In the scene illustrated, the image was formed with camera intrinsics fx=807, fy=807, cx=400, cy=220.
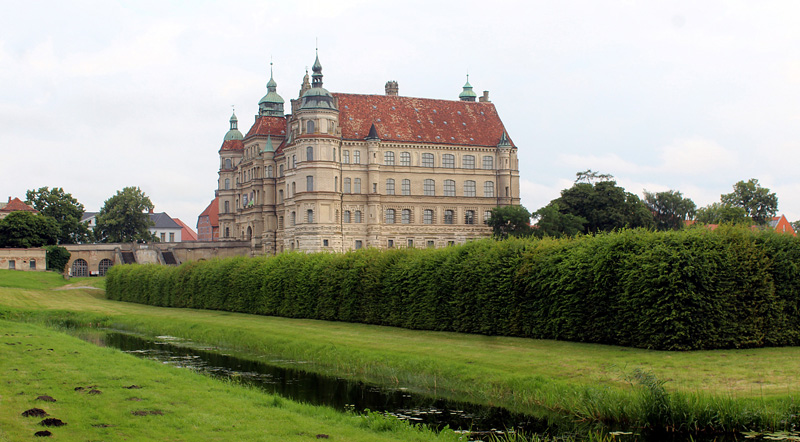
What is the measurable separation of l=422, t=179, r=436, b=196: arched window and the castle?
4.7 inches

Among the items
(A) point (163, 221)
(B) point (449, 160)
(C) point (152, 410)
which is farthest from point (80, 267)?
(C) point (152, 410)

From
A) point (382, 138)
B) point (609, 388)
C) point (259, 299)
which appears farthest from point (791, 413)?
point (382, 138)

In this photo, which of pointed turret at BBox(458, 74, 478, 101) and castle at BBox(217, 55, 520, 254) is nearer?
castle at BBox(217, 55, 520, 254)

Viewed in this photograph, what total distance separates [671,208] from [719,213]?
26.7 ft

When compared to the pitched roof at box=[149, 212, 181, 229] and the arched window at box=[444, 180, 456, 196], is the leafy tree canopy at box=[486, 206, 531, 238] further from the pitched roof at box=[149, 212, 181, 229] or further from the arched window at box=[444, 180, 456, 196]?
the pitched roof at box=[149, 212, 181, 229]

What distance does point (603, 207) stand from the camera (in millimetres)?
88812

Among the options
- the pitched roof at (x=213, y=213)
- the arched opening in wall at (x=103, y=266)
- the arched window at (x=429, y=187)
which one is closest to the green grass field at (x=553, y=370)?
the arched window at (x=429, y=187)

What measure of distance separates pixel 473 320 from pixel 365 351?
5788mm

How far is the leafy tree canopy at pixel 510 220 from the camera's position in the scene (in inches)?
3531

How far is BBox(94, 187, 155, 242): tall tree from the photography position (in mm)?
114750

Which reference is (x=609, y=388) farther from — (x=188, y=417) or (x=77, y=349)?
(x=77, y=349)

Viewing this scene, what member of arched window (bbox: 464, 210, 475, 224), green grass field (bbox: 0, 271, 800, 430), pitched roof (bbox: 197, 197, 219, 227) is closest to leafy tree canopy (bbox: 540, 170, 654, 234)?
arched window (bbox: 464, 210, 475, 224)

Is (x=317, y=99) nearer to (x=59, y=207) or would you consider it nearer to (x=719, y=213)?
(x=59, y=207)

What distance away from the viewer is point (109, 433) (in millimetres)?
13773
